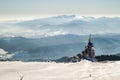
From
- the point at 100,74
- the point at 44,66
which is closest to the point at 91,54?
the point at 44,66

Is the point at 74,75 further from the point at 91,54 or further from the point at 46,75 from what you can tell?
the point at 91,54

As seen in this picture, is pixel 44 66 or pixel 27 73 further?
pixel 44 66

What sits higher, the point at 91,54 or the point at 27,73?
the point at 27,73

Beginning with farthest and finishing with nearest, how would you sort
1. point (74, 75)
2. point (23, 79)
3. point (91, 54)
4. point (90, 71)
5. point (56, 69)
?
point (91, 54), point (56, 69), point (90, 71), point (74, 75), point (23, 79)

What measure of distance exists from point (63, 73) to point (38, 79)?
167 cm

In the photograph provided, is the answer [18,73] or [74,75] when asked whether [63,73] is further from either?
[18,73]

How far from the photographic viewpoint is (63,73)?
1341 centimetres

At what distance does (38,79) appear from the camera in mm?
12047

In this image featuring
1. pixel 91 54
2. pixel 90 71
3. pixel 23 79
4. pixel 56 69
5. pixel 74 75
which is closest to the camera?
pixel 23 79

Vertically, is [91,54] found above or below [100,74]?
below

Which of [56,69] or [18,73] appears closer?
[18,73]

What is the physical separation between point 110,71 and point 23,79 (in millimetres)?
4014

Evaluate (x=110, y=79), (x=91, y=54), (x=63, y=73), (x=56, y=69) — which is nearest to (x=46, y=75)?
(x=63, y=73)

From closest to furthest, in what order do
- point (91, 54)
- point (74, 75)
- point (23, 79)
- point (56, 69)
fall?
1. point (23, 79)
2. point (74, 75)
3. point (56, 69)
4. point (91, 54)
